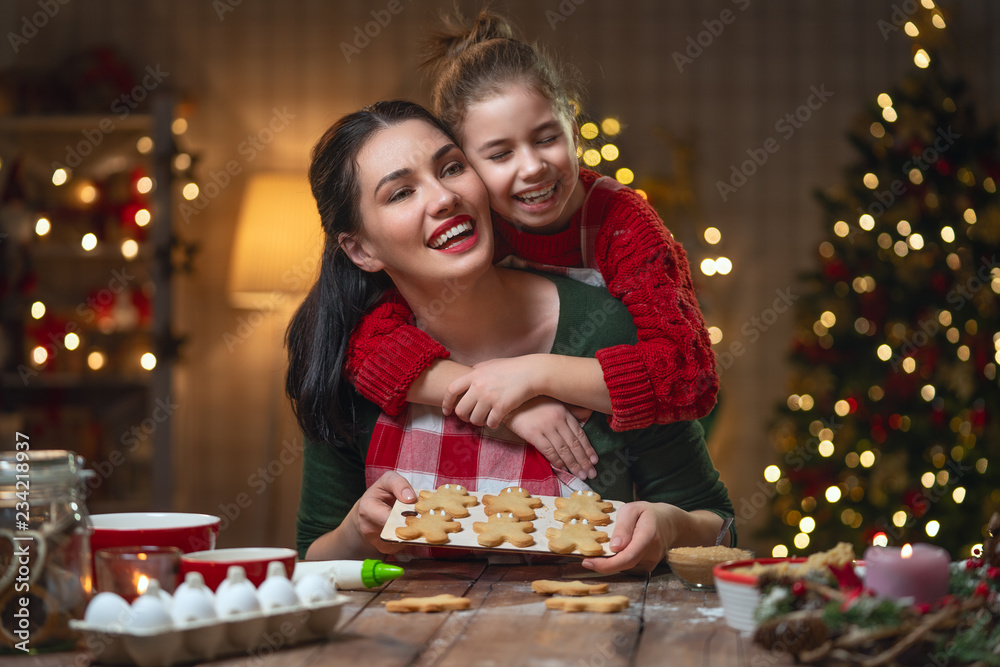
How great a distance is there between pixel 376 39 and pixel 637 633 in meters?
4.11

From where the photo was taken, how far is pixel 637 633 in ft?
3.29

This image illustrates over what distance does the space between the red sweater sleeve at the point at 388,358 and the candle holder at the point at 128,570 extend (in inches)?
22.5

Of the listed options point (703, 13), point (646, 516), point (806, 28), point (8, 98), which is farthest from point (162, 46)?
point (646, 516)

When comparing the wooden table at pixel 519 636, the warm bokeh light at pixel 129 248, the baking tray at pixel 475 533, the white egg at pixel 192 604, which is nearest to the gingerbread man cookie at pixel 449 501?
the baking tray at pixel 475 533

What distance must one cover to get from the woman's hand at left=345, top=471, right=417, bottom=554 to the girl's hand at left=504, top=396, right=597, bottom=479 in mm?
215

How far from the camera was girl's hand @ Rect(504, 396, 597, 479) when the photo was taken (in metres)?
1.51

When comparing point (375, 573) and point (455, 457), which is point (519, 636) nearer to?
point (375, 573)

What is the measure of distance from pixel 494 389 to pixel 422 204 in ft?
1.05

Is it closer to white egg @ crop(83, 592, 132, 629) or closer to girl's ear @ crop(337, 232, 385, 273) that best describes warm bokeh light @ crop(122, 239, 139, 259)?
girl's ear @ crop(337, 232, 385, 273)

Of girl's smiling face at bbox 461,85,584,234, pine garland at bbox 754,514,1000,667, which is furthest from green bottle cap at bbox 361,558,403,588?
girl's smiling face at bbox 461,85,584,234

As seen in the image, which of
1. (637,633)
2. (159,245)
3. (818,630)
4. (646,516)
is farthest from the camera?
(159,245)

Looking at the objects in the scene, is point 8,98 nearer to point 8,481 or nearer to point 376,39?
point 376,39

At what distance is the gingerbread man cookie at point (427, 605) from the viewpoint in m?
1.09

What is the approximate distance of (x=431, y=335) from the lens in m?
1.70
